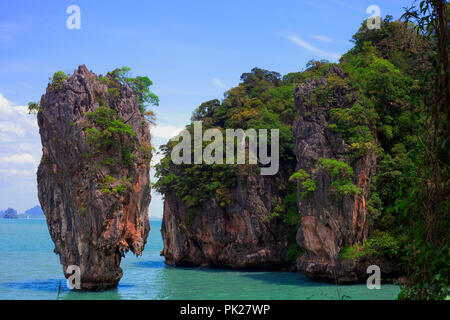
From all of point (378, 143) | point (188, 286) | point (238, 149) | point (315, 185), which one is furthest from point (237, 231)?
point (378, 143)

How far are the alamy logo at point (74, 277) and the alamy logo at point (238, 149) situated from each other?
34.2 ft

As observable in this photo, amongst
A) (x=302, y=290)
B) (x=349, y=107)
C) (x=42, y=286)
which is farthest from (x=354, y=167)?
(x=42, y=286)

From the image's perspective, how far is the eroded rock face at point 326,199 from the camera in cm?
2011

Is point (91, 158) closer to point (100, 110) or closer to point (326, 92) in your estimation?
point (100, 110)

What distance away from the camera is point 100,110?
62.0 ft

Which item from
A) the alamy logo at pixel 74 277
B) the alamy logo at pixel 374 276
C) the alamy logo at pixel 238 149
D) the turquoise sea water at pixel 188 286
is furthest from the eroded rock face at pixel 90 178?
the alamy logo at pixel 374 276

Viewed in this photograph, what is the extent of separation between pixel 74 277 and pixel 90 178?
399 centimetres

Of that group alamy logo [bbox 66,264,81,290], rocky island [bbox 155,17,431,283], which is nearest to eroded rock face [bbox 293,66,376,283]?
rocky island [bbox 155,17,431,283]

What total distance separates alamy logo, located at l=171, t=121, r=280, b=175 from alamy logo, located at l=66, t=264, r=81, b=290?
34.2ft

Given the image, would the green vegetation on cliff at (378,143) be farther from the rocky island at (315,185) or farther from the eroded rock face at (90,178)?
the eroded rock face at (90,178)

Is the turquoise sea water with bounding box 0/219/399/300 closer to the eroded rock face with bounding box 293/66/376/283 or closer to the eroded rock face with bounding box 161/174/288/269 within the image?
the eroded rock face with bounding box 293/66/376/283

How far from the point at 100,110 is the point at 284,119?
12.8m

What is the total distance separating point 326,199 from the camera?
20.6 metres

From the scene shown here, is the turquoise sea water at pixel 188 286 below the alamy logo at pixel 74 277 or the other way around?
below
